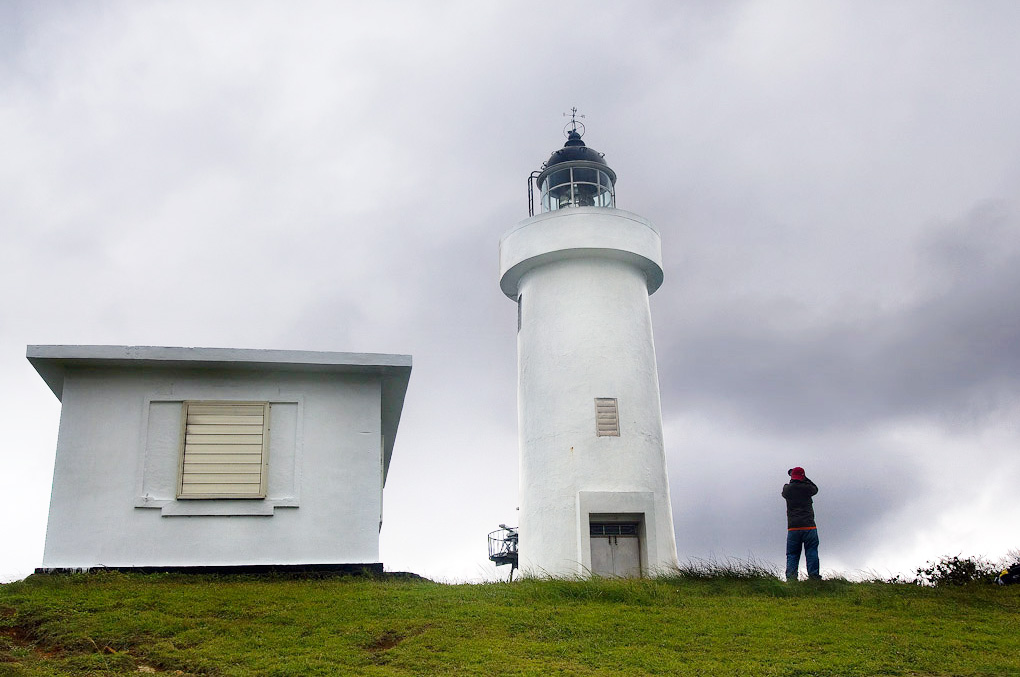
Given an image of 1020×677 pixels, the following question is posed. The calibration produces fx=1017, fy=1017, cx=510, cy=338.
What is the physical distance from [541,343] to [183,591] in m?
9.11

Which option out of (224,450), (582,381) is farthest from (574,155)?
(224,450)

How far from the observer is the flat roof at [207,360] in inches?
553

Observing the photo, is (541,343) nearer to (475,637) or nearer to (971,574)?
(971,574)

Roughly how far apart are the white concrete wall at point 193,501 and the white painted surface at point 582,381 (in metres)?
4.63

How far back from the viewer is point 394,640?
33.5 ft

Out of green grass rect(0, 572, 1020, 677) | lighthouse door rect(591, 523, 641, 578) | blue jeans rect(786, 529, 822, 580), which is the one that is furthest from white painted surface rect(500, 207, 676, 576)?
green grass rect(0, 572, 1020, 677)

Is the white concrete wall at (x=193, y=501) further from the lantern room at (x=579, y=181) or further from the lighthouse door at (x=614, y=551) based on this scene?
the lantern room at (x=579, y=181)

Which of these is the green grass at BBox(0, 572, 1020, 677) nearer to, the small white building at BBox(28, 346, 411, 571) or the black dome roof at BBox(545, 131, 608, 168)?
the small white building at BBox(28, 346, 411, 571)

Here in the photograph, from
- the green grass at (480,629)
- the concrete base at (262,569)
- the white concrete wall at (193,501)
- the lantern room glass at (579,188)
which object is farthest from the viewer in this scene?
A: the lantern room glass at (579,188)

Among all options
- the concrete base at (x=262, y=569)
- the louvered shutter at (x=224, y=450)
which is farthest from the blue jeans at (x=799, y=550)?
the louvered shutter at (x=224, y=450)

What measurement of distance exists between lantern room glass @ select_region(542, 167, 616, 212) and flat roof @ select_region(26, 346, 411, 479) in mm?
8230

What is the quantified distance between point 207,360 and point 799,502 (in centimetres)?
903

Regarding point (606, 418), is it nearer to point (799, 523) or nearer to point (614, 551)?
point (614, 551)

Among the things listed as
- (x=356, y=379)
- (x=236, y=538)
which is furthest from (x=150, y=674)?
(x=356, y=379)
